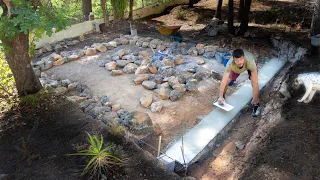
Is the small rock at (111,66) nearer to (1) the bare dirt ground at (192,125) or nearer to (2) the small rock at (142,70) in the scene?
(1) the bare dirt ground at (192,125)

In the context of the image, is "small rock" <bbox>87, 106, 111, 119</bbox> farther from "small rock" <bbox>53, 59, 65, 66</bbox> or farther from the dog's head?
the dog's head

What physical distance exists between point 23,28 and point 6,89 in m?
2.08

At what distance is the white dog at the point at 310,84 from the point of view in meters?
4.41

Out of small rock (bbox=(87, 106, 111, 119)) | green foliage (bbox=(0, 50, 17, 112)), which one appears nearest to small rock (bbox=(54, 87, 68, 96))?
green foliage (bbox=(0, 50, 17, 112))

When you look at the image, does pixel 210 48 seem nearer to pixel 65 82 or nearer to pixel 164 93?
pixel 164 93

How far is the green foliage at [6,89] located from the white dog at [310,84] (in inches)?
200

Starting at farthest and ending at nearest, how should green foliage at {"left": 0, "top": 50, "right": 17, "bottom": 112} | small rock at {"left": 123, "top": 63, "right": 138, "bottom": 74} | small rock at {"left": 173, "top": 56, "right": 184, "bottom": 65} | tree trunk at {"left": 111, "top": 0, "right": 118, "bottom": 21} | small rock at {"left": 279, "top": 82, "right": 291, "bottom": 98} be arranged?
tree trunk at {"left": 111, "top": 0, "right": 118, "bottom": 21}
small rock at {"left": 173, "top": 56, "right": 184, "bottom": 65}
small rock at {"left": 123, "top": 63, "right": 138, "bottom": 74}
small rock at {"left": 279, "top": 82, "right": 291, "bottom": 98}
green foliage at {"left": 0, "top": 50, "right": 17, "bottom": 112}

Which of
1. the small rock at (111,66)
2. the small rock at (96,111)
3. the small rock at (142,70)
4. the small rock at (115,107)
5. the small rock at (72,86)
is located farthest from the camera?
the small rock at (111,66)

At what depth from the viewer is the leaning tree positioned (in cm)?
343

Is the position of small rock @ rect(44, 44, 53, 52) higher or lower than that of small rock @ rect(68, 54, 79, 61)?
higher

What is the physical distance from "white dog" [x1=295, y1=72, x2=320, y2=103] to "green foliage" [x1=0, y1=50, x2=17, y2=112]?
5.07 meters

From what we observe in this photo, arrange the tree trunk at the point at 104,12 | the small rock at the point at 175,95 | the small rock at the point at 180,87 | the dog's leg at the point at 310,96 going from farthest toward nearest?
the tree trunk at the point at 104,12
the small rock at the point at 180,87
the small rock at the point at 175,95
the dog's leg at the point at 310,96

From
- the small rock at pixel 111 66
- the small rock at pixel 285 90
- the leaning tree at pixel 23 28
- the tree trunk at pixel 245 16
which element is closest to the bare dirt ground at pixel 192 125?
the small rock at pixel 285 90

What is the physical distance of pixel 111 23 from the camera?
10.8 meters
